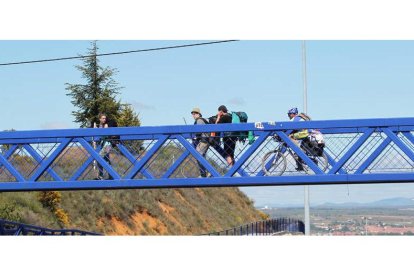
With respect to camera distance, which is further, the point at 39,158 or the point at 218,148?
the point at 39,158

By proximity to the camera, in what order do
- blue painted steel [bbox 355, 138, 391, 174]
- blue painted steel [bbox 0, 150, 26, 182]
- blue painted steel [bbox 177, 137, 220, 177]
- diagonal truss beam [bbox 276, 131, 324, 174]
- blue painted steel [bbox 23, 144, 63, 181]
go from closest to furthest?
blue painted steel [bbox 355, 138, 391, 174], diagonal truss beam [bbox 276, 131, 324, 174], blue painted steel [bbox 177, 137, 220, 177], blue painted steel [bbox 23, 144, 63, 181], blue painted steel [bbox 0, 150, 26, 182]

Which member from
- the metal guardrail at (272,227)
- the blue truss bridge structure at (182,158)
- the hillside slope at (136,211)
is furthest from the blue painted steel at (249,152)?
the hillside slope at (136,211)

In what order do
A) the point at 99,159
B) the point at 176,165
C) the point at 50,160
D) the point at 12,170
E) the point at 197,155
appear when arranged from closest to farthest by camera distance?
the point at 197,155 → the point at 176,165 → the point at 99,159 → the point at 50,160 → the point at 12,170

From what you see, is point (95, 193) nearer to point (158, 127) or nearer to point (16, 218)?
point (16, 218)

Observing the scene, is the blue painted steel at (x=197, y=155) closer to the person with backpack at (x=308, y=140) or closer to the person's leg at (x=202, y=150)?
the person's leg at (x=202, y=150)

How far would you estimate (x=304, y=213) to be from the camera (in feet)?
148

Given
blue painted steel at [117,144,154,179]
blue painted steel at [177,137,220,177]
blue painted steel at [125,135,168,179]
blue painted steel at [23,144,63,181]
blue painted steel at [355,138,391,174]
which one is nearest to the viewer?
blue painted steel at [355,138,391,174]

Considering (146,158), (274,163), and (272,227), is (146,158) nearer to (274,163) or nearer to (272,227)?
(274,163)

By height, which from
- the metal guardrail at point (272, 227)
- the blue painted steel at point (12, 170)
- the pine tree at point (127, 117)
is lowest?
the blue painted steel at point (12, 170)

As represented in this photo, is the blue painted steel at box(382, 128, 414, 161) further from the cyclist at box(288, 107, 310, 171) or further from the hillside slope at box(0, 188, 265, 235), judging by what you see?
the hillside slope at box(0, 188, 265, 235)

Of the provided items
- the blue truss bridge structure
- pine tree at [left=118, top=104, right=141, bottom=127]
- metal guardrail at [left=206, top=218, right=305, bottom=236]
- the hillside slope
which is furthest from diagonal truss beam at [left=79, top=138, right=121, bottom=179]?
pine tree at [left=118, top=104, right=141, bottom=127]

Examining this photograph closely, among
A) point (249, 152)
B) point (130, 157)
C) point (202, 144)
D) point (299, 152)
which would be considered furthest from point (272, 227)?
point (299, 152)
